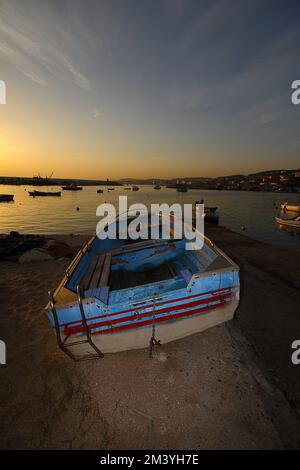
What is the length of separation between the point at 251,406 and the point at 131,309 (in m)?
2.77

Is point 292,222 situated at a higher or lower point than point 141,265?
higher

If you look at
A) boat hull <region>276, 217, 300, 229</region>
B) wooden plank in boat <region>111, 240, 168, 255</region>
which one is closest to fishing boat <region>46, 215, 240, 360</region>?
wooden plank in boat <region>111, 240, 168, 255</region>

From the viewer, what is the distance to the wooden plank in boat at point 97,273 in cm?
514

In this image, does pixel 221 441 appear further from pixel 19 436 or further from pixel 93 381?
pixel 19 436

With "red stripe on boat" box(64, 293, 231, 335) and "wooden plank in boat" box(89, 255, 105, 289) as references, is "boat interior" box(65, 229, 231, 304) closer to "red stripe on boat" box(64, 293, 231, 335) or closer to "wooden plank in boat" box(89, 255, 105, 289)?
"wooden plank in boat" box(89, 255, 105, 289)

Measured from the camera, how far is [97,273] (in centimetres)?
575

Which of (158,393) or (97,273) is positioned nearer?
(158,393)

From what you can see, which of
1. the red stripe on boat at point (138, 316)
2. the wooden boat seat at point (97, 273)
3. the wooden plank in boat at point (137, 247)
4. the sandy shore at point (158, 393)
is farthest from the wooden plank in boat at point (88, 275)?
the sandy shore at point (158, 393)

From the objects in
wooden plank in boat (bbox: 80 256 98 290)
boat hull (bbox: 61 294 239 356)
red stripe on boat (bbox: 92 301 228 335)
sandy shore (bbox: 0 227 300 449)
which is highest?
wooden plank in boat (bbox: 80 256 98 290)

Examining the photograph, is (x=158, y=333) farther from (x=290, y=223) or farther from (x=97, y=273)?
(x=290, y=223)

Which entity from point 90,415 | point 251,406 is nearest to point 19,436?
point 90,415

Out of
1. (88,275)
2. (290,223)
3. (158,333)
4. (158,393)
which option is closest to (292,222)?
(290,223)

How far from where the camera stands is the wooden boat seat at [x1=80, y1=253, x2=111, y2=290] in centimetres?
516

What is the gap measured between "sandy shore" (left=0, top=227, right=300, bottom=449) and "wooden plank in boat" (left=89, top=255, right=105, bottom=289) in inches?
66.3
